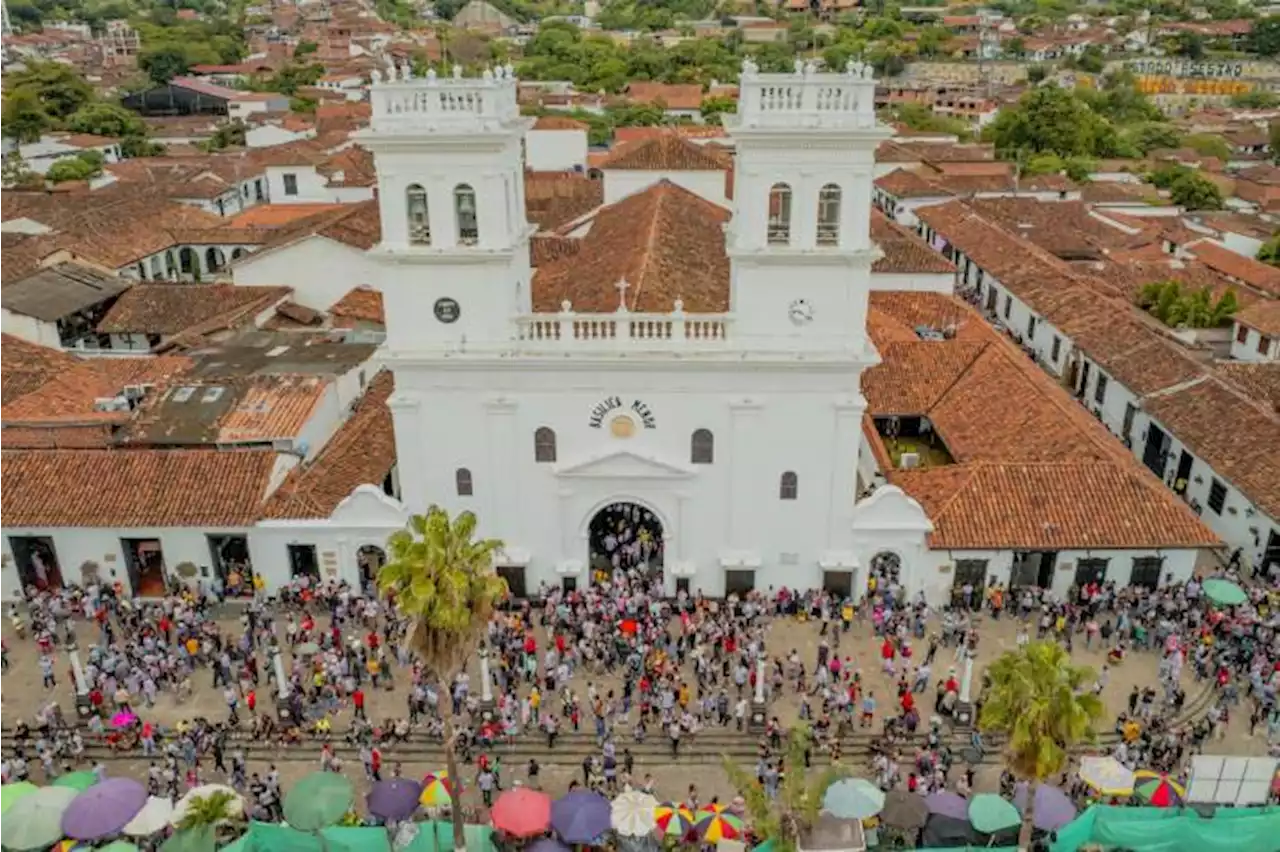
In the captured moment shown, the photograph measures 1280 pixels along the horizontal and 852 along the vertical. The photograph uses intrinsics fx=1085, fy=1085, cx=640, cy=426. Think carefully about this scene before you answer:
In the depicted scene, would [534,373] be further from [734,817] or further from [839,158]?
[734,817]

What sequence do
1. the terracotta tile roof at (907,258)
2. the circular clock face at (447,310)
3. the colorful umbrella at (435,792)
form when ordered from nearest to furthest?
1. the colorful umbrella at (435,792)
2. the circular clock face at (447,310)
3. the terracotta tile roof at (907,258)

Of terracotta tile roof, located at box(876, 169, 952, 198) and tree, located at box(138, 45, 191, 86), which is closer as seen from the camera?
terracotta tile roof, located at box(876, 169, 952, 198)

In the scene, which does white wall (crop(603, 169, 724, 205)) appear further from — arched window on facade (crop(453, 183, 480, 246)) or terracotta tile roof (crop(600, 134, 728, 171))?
arched window on facade (crop(453, 183, 480, 246))

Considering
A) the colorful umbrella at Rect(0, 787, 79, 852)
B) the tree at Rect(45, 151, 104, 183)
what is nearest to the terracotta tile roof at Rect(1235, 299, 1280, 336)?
the colorful umbrella at Rect(0, 787, 79, 852)

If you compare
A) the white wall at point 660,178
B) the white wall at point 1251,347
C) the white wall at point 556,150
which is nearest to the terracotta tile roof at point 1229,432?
the white wall at point 1251,347

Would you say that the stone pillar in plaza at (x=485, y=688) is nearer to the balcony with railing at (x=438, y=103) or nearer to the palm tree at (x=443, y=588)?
the palm tree at (x=443, y=588)

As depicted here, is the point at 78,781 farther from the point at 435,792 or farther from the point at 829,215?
the point at 829,215
